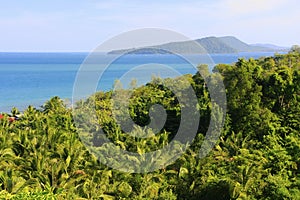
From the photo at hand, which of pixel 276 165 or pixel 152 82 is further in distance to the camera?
pixel 152 82

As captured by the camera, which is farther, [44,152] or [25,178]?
[44,152]

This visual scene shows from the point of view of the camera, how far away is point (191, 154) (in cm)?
1983

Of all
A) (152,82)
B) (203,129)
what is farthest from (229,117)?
(152,82)

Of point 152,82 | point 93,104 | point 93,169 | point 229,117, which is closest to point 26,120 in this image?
point 93,104

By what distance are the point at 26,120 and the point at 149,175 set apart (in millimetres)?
13167

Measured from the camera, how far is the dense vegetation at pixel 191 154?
1642cm

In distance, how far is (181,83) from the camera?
87.5 ft

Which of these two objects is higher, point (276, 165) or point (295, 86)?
point (295, 86)

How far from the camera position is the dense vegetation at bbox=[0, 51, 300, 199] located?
16422 millimetres

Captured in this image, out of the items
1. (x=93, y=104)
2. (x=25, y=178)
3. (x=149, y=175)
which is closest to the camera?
(x=25, y=178)

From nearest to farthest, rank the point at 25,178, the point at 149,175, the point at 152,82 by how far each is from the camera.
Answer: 1. the point at 25,178
2. the point at 149,175
3. the point at 152,82

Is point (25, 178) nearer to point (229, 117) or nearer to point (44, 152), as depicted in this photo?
point (44, 152)

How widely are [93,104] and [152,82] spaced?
15.3 ft

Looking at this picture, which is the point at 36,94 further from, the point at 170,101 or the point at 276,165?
the point at 276,165
